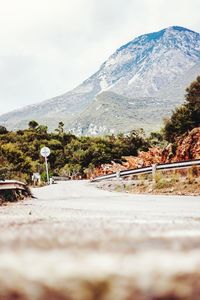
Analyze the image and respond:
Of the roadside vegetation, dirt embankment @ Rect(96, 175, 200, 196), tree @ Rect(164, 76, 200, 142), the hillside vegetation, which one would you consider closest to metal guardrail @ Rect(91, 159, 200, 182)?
dirt embankment @ Rect(96, 175, 200, 196)

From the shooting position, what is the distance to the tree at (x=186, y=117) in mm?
40844

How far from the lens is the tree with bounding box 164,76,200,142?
40.8m

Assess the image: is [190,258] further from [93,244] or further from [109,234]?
[109,234]

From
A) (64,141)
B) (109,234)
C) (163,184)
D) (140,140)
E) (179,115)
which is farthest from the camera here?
(64,141)

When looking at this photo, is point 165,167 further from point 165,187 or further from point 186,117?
point 186,117

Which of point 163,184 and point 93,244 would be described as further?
point 163,184

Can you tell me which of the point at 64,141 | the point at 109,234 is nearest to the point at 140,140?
the point at 64,141

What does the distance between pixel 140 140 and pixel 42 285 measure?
250 ft

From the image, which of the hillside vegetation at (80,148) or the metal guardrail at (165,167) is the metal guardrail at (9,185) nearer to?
the metal guardrail at (165,167)

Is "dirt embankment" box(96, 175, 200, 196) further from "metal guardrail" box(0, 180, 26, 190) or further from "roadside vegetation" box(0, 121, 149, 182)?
"roadside vegetation" box(0, 121, 149, 182)

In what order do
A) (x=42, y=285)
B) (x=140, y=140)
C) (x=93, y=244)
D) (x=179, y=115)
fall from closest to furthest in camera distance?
(x=42, y=285) < (x=93, y=244) < (x=179, y=115) < (x=140, y=140)

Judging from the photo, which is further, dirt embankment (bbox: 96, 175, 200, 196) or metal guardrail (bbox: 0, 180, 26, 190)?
dirt embankment (bbox: 96, 175, 200, 196)

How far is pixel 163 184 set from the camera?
20.2 meters

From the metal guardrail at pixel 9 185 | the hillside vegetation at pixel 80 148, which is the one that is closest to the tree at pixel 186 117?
the hillside vegetation at pixel 80 148
